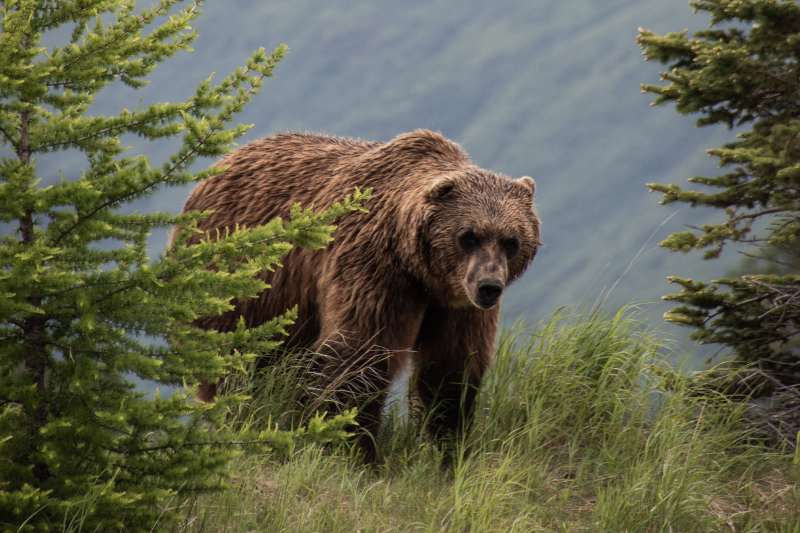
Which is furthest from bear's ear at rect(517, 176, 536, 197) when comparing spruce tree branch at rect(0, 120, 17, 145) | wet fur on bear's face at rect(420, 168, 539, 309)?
spruce tree branch at rect(0, 120, 17, 145)

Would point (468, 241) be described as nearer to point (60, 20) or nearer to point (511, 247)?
point (511, 247)

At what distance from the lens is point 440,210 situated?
5051 millimetres

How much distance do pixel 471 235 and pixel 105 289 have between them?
8.36 feet

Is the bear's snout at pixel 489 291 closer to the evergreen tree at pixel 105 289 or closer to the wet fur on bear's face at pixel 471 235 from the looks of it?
the wet fur on bear's face at pixel 471 235

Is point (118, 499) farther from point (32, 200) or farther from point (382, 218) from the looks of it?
point (382, 218)

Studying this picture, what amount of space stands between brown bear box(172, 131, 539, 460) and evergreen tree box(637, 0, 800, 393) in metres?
1.93

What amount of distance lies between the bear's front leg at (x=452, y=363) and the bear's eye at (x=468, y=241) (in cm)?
65

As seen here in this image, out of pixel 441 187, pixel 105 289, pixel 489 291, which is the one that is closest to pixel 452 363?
pixel 489 291

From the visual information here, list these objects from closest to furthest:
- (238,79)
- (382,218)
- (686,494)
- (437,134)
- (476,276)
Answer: (238,79) → (686,494) → (476,276) → (382,218) → (437,134)

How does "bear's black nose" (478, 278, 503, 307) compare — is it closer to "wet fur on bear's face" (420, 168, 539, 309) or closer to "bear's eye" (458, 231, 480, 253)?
"wet fur on bear's face" (420, 168, 539, 309)

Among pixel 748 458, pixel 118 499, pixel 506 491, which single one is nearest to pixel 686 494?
pixel 506 491

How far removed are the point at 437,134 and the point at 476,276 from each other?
170cm

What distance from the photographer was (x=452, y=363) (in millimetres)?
5547

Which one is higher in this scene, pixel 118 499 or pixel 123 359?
pixel 123 359
